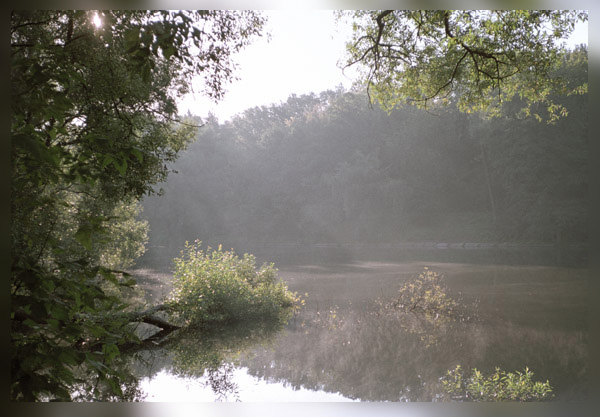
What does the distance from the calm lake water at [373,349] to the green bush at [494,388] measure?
16 cm

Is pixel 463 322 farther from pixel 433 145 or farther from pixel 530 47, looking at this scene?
pixel 433 145

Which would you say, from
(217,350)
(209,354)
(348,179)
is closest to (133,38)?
(209,354)

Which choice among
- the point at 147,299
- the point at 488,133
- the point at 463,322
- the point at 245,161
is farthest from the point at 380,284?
the point at 245,161

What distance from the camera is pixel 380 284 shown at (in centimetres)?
1231

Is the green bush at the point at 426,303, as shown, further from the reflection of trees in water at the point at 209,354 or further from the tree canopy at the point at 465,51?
the tree canopy at the point at 465,51

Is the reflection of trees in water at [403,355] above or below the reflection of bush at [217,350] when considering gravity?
below

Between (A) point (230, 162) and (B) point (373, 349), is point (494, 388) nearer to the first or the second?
(B) point (373, 349)

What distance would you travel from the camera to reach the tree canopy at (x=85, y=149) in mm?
1552

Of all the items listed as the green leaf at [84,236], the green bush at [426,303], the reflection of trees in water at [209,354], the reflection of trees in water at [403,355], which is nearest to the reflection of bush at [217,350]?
the reflection of trees in water at [209,354]

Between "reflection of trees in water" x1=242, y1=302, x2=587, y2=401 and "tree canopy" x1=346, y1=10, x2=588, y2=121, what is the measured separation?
10.0ft

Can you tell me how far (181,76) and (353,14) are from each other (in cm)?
240

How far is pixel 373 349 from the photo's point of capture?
6785 millimetres

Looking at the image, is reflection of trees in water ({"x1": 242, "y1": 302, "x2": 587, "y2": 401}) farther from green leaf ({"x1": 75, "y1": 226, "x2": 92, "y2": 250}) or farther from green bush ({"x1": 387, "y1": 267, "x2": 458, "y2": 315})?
green leaf ({"x1": 75, "y1": 226, "x2": 92, "y2": 250})

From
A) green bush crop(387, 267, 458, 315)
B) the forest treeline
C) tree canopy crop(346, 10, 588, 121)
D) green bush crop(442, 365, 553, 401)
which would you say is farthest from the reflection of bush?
the forest treeline
